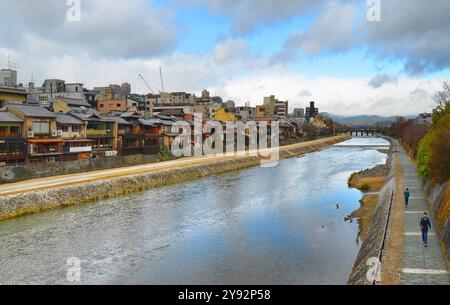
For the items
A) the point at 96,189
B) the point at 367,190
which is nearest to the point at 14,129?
the point at 96,189

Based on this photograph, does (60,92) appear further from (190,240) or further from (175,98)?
(190,240)

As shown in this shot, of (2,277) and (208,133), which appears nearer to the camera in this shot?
(2,277)

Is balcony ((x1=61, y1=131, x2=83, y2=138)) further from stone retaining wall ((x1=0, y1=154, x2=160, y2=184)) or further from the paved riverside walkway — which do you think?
the paved riverside walkway

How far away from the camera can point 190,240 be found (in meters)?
20.8

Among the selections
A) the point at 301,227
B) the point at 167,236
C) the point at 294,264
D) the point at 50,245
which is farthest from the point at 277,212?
the point at 50,245

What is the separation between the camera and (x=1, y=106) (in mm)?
40906

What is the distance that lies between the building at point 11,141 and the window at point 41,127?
1.39 m

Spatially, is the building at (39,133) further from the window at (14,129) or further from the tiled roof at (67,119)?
the tiled roof at (67,119)

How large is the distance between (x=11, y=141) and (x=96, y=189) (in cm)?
892

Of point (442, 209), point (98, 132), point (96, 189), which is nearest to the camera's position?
point (442, 209)

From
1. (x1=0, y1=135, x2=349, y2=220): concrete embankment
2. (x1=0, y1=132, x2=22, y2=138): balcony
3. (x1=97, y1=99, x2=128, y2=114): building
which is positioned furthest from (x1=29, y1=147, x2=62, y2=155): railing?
(x1=97, y1=99, x2=128, y2=114): building

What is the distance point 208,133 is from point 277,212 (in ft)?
156

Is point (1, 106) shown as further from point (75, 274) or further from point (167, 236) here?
point (75, 274)
